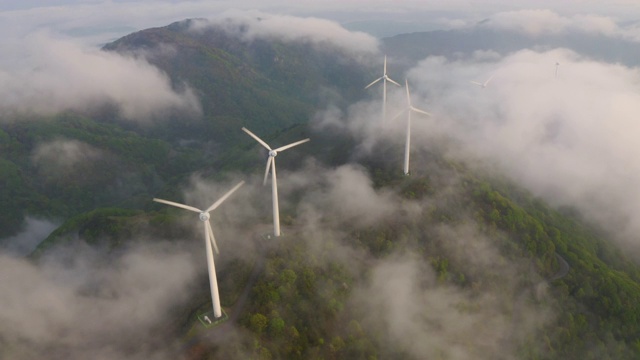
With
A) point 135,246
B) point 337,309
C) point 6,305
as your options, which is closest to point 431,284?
point 337,309

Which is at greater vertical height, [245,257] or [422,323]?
[245,257]

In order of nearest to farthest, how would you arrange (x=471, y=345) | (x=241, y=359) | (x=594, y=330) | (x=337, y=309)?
1. (x=241, y=359)
2. (x=337, y=309)
3. (x=471, y=345)
4. (x=594, y=330)

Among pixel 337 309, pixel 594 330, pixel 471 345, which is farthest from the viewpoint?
pixel 594 330

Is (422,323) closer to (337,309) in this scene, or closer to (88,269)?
(337,309)

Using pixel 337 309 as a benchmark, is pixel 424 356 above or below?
below

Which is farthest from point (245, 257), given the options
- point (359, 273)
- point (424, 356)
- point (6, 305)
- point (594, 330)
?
point (594, 330)

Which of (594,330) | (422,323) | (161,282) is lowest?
(594,330)

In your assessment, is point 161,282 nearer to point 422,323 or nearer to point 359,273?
point 359,273

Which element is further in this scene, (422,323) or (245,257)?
(422,323)

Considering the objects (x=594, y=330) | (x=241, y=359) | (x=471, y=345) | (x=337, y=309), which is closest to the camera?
(x=241, y=359)
